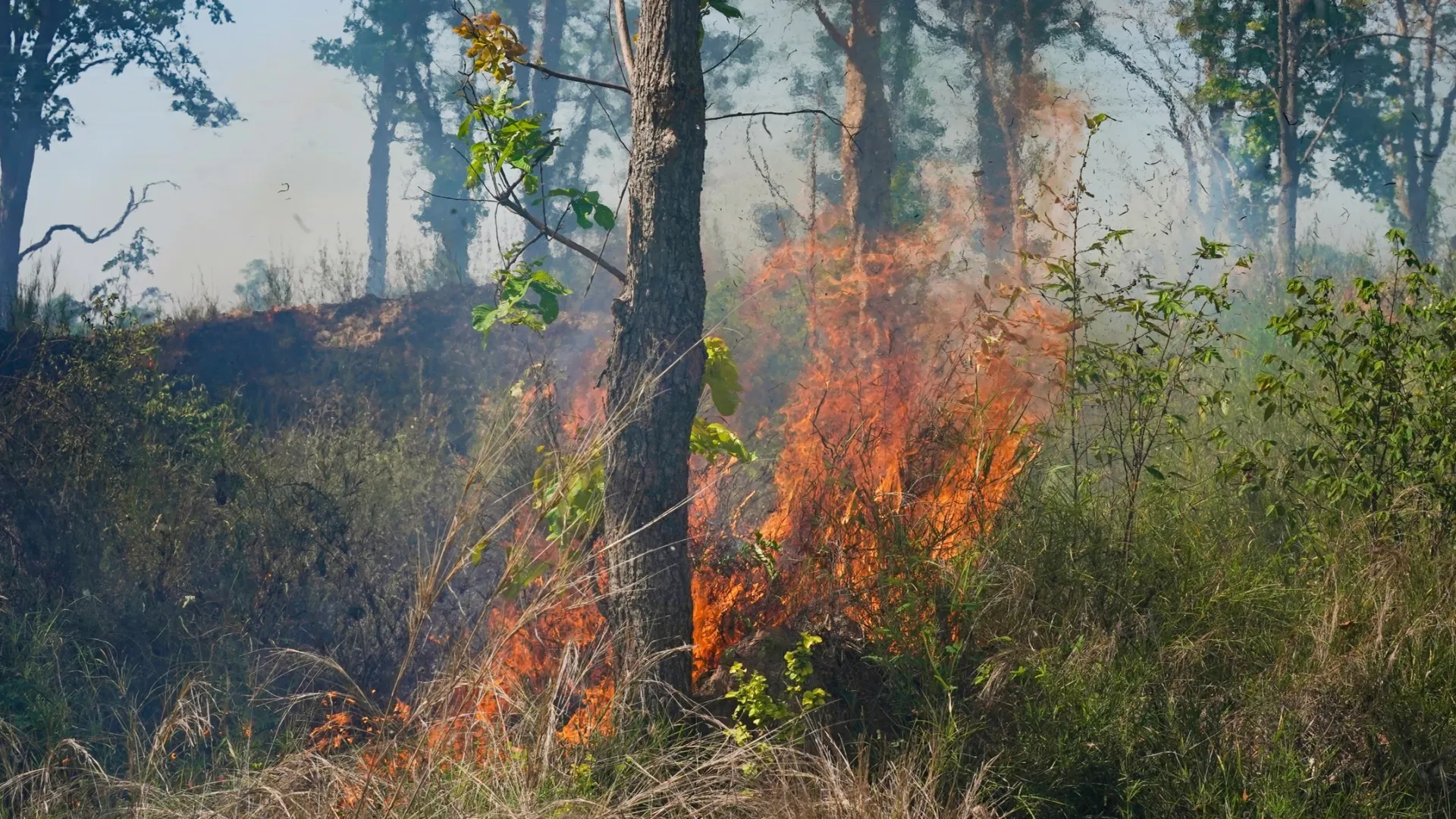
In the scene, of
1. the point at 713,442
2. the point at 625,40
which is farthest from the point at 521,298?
the point at 625,40

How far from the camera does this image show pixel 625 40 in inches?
207

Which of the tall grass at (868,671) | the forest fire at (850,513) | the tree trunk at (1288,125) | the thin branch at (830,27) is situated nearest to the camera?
the tall grass at (868,671)

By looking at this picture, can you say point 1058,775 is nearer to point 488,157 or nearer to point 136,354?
point 488,157

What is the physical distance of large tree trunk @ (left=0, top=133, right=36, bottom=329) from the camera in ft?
52.4

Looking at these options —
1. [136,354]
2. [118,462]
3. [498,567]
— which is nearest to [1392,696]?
[498,567]

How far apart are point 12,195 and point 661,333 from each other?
15.5m

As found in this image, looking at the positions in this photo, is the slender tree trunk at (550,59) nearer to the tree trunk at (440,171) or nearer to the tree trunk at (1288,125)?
the tree trunk at (440,171)

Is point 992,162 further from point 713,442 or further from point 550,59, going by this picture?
point 713,442

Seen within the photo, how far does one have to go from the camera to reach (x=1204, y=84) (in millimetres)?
13242

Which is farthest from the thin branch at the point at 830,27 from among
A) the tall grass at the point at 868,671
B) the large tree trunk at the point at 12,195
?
the large tree trunk at the point at 12,195

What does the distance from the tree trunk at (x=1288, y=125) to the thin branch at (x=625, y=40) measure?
29.5 feet

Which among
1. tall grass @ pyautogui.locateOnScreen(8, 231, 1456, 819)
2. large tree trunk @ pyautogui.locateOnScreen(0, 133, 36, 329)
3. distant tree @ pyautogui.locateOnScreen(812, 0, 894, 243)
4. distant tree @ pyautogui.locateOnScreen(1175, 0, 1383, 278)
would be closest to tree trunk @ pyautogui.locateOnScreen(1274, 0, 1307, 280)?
distant tree @ pyautogui.locateOnScreen(1175, 0, 1383, 278)

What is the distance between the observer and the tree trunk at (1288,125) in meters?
12.1

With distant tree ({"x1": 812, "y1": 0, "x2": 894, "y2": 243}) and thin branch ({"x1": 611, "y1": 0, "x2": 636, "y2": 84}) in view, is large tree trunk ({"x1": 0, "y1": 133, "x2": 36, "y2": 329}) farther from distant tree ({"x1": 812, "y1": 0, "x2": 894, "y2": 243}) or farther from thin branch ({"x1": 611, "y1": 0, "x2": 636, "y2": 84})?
thin branch ({"x1": 611, "y1": 0, "x2": 636, "y2": 84})
